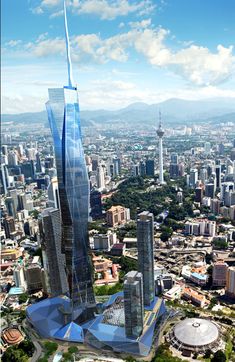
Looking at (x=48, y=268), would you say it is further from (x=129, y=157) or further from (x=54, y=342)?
(x=129, y=157)

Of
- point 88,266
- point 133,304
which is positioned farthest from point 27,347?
point 133,304

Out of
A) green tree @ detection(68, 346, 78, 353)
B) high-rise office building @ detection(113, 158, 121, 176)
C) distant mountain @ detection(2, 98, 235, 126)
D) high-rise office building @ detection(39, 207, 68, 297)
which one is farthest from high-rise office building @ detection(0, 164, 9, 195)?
distant mountain @ detection(2, 98, 235, 126)

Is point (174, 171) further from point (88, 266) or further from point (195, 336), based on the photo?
point (195, 336)

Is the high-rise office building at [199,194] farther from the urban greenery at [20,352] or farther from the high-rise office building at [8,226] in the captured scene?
the urban greenery at [20,352]

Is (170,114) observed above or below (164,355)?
above

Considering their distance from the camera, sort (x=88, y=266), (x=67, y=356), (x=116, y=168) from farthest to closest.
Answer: (x=116, y=168)
(x=88, y=266)
(x=67, y=356)

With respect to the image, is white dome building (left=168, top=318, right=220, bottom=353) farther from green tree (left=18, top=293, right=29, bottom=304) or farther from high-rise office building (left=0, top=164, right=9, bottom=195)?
high-rise office building (left=0, top=164, right=9, bottom=195)

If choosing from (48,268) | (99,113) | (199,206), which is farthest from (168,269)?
(99,113)
